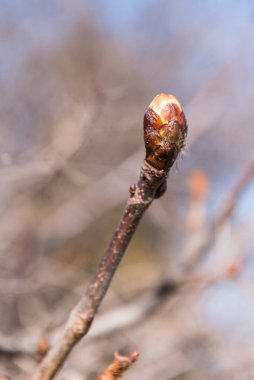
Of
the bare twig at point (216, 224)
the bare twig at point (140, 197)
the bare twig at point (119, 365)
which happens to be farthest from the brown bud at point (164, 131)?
the bare twig at point (216, 224)

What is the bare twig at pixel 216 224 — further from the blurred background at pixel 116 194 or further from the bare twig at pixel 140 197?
the bare twig at pixel 140 197

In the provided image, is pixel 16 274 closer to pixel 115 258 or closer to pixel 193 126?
pixel 193 126

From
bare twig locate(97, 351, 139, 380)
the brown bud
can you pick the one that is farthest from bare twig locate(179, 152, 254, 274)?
the brown bud

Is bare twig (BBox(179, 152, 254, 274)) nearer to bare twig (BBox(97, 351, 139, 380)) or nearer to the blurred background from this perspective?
the blurred background

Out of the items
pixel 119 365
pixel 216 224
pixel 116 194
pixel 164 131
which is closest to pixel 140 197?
pixel 164 131

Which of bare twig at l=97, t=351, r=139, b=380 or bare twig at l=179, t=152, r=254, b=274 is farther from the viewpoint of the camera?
bare twig at l=179, t=152, r=254, b=274

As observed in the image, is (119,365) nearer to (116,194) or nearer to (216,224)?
(216,224)
